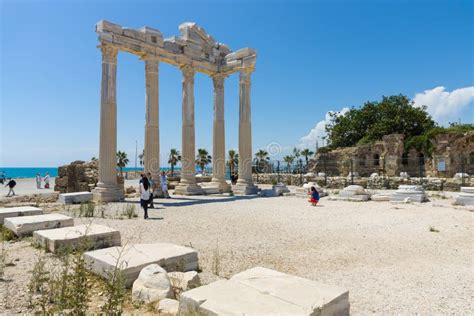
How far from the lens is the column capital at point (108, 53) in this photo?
1608 centimetres

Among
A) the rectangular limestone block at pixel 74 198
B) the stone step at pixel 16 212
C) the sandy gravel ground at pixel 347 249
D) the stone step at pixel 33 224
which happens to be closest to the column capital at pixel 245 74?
the sandy gravel ground at pixel 347 249

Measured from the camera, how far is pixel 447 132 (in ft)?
113

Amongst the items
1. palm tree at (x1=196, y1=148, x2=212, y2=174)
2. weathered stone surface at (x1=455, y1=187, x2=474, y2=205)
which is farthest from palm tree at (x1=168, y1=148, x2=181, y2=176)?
weathered stone surface at (x1=455, y1=187, x2=474, y2=205)

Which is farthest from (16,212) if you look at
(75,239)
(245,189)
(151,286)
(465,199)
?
(465,199)

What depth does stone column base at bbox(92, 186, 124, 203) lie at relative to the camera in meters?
15.6

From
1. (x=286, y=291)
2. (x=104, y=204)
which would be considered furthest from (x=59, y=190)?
(x=286, y=291)

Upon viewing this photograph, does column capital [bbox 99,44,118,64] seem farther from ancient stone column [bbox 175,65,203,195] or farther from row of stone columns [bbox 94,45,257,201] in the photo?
ancient stone column [bbox 175,65,203,195]

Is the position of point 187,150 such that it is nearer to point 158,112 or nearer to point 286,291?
point 158,112

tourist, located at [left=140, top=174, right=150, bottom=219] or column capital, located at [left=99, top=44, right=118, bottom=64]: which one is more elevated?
column capital, located at [left=99, top=44, right=118, bottom=64]

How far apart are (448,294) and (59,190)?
67.2ft

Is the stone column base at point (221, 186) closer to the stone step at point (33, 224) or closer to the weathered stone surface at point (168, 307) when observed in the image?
the stone step at point (33, 224)

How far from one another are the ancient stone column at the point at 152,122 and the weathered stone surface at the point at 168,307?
14.8 metres

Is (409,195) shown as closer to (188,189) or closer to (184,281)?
(188,189)

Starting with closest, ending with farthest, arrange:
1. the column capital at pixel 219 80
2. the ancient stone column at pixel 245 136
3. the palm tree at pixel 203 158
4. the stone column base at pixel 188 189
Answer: the stone column base at pixel 188 189 → the ancient stone column at pixel 245 136 → the column capital at pixel 219 80 → the palm tree at pixel 203 158
